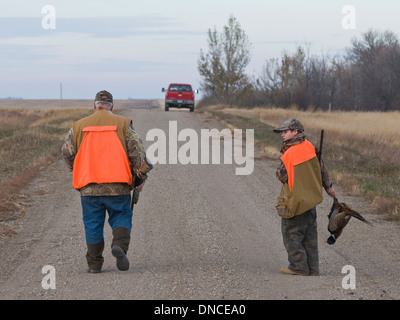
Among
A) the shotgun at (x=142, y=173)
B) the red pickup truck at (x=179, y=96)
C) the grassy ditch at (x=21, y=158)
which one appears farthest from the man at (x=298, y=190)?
the red pickup truck at (x=179, y=96)

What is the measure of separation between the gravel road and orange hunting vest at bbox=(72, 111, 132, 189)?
103 centimetres

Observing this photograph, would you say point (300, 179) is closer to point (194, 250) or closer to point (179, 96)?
point (194, 250)

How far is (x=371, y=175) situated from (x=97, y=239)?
31.5 ft

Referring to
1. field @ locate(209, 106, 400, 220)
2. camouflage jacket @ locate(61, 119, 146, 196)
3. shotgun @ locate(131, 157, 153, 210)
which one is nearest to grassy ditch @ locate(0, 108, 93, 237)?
camouflage jacket @ locate(61, 119, 146, 196)

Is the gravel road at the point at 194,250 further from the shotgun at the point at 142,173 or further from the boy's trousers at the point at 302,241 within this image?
the shotgun at the point at 142,173

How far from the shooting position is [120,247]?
650 cm

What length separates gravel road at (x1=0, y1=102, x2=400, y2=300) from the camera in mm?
5895

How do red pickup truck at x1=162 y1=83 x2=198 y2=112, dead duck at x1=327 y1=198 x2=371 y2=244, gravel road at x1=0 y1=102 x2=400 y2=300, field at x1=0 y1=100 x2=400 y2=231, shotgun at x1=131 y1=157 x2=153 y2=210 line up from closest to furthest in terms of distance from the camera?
gravel road at x1=0 y1=102 x2=400 y2=300 < shotgun at x1=131 y1=157 x2=153 y2=210 < dead duck at x1=327 y1=198 x2=371 y2=244 < field at x1=0 y1=100 x2=400 y2=231 < red pickup truck at x1=162 y1=83 x2=198 y2=112

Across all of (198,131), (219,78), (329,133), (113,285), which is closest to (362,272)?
(113,285)

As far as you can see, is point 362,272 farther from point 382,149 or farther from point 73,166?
point 382,149

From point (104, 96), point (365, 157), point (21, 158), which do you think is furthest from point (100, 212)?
point (365, 157)

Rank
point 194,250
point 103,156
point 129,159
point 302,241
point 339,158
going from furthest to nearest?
point 339,158, point 194,250, point 302,241, point 129,159, point 103,156

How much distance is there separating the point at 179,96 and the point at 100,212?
34.4 metres

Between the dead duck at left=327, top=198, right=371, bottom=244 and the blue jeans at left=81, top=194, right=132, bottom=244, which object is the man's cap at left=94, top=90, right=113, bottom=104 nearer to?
the blue jeans at left=81, top=194, right=132, bottom=244
